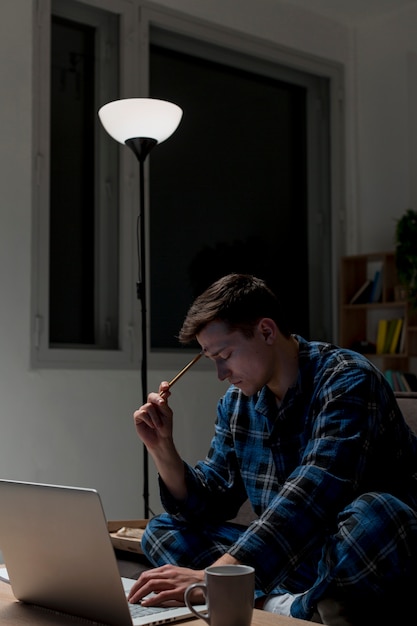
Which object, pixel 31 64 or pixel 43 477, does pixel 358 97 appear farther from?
pixel 43 477

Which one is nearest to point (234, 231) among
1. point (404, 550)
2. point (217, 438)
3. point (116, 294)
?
point (116, 294)

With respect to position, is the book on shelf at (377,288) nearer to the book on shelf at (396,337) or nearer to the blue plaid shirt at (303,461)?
the book on shelf at (396,337)

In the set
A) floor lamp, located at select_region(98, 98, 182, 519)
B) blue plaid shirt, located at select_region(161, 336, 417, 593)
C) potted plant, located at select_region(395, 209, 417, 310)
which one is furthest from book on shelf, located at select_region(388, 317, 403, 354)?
blue plaid shirt, located at select_region(161, 336, 417, 593)

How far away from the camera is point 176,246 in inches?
182

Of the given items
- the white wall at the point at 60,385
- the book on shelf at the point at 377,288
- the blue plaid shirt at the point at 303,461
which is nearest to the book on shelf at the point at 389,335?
the book on shelf at the point at 377,288

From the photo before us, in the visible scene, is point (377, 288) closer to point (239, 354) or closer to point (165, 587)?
point (239, 354)

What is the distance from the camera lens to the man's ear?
75.5 inches

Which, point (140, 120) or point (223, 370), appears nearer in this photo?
point (223, 370)

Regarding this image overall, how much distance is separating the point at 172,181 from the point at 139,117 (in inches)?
49.5

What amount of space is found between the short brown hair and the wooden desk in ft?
2.22

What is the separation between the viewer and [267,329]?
193 cm

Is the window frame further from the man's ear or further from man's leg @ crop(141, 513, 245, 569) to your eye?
the man's ear

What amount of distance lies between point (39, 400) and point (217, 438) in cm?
190

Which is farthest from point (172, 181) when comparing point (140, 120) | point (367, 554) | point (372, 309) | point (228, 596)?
point (228, 596)
